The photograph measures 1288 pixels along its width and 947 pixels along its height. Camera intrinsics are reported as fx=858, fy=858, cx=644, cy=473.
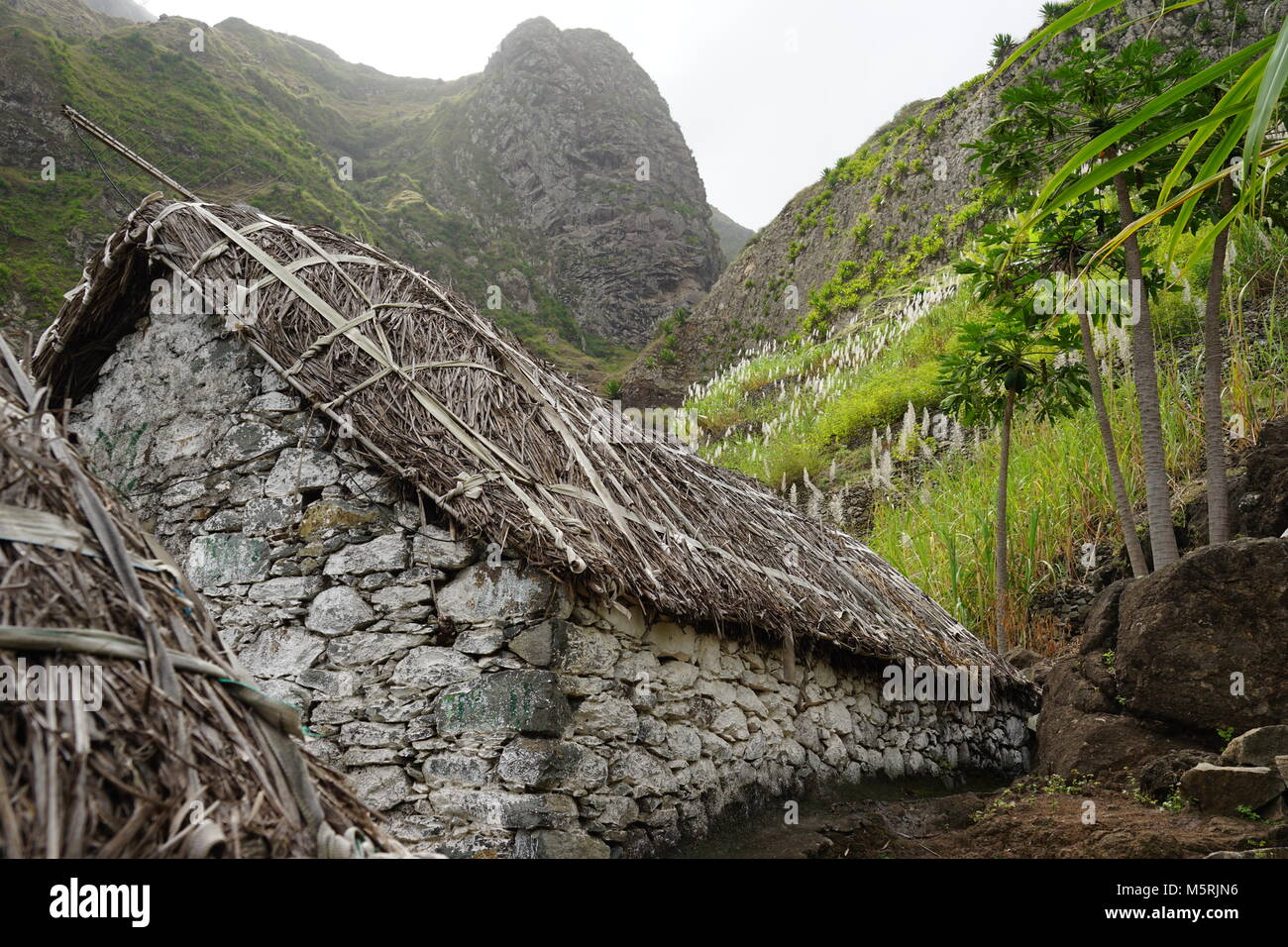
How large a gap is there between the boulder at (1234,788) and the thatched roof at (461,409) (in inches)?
74.0

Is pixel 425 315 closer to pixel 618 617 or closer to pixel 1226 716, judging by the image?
pixel 618 617

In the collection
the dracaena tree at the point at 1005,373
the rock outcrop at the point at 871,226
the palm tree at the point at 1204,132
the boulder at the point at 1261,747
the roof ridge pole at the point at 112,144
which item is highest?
the rock outcrop at the point at 871,226

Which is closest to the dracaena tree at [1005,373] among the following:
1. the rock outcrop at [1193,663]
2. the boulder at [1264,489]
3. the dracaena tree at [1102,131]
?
the dracaena tree at [1102,131]

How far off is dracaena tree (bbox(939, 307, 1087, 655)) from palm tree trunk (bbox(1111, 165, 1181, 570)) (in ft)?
2.15

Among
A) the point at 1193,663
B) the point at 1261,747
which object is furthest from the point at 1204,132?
the point at 1193,663

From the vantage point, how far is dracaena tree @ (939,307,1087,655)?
21.3 ft

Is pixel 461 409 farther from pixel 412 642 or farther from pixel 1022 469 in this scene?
pixel 1022 469

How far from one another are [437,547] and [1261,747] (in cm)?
394

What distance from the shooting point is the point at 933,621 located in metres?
6.59

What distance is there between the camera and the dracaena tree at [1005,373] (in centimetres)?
649

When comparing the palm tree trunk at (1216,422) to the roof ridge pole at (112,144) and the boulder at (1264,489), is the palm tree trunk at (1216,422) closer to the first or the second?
the boulder at (1264,489)

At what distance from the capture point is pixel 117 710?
1522 millimetres
